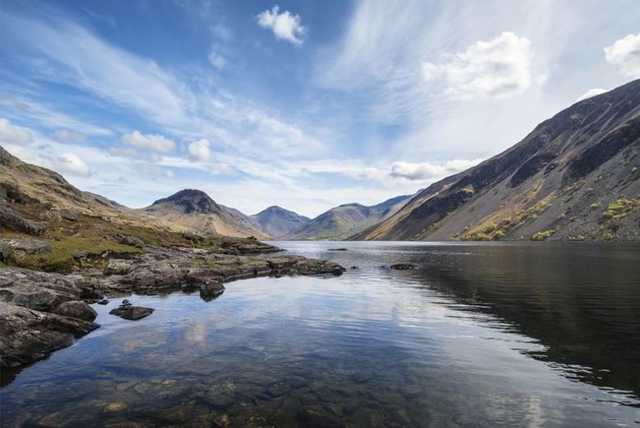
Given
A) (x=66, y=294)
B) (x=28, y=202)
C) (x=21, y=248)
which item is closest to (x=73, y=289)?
(x=66, y=294)

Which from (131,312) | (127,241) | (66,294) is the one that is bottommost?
(131,312)

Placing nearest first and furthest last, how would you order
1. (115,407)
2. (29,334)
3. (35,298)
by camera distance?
1. (115,407)
2. (29,334)
3. (35,298)

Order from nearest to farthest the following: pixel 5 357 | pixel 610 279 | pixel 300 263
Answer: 1. pixel 5 357
2. pixel 610 279
3. pixel 300 263

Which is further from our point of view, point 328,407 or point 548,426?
point 328,407

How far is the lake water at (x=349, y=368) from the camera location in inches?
595

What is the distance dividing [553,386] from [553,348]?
682cm

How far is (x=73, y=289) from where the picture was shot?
37344 mm

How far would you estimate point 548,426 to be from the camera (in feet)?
46.3

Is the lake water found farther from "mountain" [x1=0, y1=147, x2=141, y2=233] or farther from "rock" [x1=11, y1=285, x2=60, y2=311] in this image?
"mountain" [x1=0, y1=147, x2=141, y2=233]

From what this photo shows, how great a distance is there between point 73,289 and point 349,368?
102 ft

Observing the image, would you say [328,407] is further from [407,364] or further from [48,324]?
[48,324]

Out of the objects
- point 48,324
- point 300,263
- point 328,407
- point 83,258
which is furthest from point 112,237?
point 328,407

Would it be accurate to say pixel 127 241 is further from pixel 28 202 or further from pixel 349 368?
pixel 349 368

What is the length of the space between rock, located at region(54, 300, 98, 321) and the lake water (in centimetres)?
193
